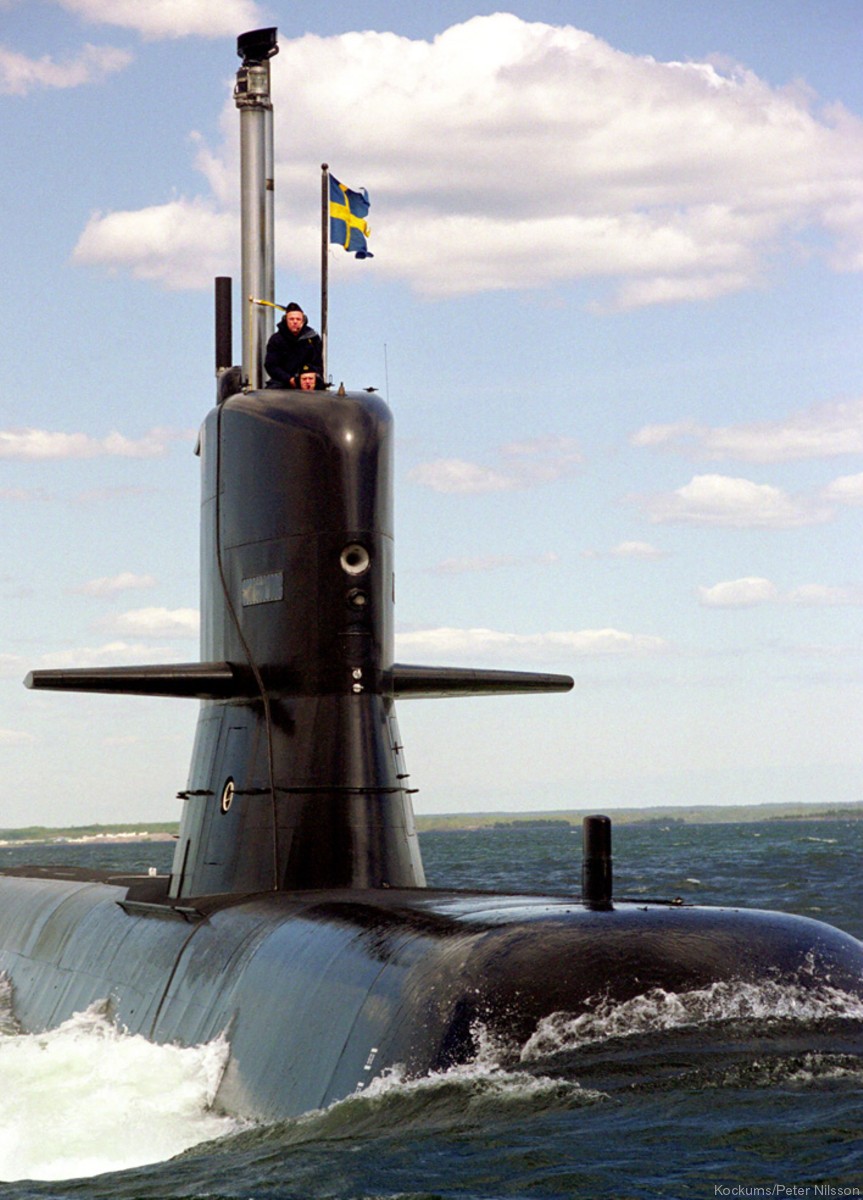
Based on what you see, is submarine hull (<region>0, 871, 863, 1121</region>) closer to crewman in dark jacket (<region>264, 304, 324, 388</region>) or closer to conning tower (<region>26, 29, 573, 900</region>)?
conning tower (<region>26, 29, 573, 900</region>)

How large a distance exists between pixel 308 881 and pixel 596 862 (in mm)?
2274

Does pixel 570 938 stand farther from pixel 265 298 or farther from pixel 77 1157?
pixel 265 298

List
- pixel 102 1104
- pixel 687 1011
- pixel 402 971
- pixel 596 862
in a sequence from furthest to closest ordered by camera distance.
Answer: pixel 596 862 → pixel 102 1104 → pixel 402 971 → pixel 687 1011

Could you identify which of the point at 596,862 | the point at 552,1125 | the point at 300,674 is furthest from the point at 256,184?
the point at 552,1125

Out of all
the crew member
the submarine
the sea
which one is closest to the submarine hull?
the submarine

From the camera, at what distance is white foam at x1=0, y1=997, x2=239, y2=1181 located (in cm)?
811

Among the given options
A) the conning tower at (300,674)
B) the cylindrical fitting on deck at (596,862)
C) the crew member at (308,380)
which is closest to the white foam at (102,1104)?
the conning tower at (300,674)

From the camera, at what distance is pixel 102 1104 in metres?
9.09

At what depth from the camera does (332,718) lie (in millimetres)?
11344

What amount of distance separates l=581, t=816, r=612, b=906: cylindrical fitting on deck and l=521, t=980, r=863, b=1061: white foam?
165cm

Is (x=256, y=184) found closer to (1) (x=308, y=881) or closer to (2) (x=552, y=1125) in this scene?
(1) (x=308, y=881)

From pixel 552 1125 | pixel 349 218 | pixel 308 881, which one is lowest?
Answer: pixel 552 1125

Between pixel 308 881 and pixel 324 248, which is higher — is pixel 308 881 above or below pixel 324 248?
below

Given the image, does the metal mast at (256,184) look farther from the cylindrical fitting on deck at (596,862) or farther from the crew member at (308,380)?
the cylindrical fitting on deck at (596,862)
